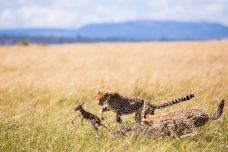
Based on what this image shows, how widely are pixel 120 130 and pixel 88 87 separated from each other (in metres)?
4.30

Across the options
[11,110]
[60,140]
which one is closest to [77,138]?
[60,140]

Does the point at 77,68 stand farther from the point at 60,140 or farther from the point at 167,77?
the point at 60,140

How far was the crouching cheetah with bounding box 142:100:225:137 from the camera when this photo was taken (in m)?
6.00

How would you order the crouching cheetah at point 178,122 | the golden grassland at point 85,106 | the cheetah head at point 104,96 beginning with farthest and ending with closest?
1. the cheetah head at point 104,96
2. the crouching cheetah at point 178,122
3. the golden grassland at point 85,106

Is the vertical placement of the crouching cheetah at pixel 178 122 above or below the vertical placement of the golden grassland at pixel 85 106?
above

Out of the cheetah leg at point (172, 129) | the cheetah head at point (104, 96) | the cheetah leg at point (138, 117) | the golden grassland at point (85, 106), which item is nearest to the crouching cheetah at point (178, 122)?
the cheetah leg at point (172, 129)

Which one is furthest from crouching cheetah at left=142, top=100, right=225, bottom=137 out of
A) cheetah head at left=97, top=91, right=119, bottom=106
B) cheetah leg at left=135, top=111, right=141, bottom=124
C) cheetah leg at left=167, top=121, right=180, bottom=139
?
cheetah head at left=97, top=91, right=119, bottom=106

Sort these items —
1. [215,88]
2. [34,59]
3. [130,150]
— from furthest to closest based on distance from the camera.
Result: [34,59]
[215,88]
[130,150]

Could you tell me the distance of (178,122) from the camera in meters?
6.06

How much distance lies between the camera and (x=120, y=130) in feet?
20.7

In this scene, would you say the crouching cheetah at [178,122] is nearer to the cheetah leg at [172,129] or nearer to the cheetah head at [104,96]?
the cheetah leg at [172,129]

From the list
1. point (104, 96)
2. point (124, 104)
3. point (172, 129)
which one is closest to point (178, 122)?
point (172, 129)

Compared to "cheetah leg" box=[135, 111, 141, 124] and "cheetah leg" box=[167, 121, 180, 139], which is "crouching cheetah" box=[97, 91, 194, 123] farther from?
"cheetah leg" box=[167, 121, 180, 139]

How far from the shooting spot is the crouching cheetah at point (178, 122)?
6.00m
